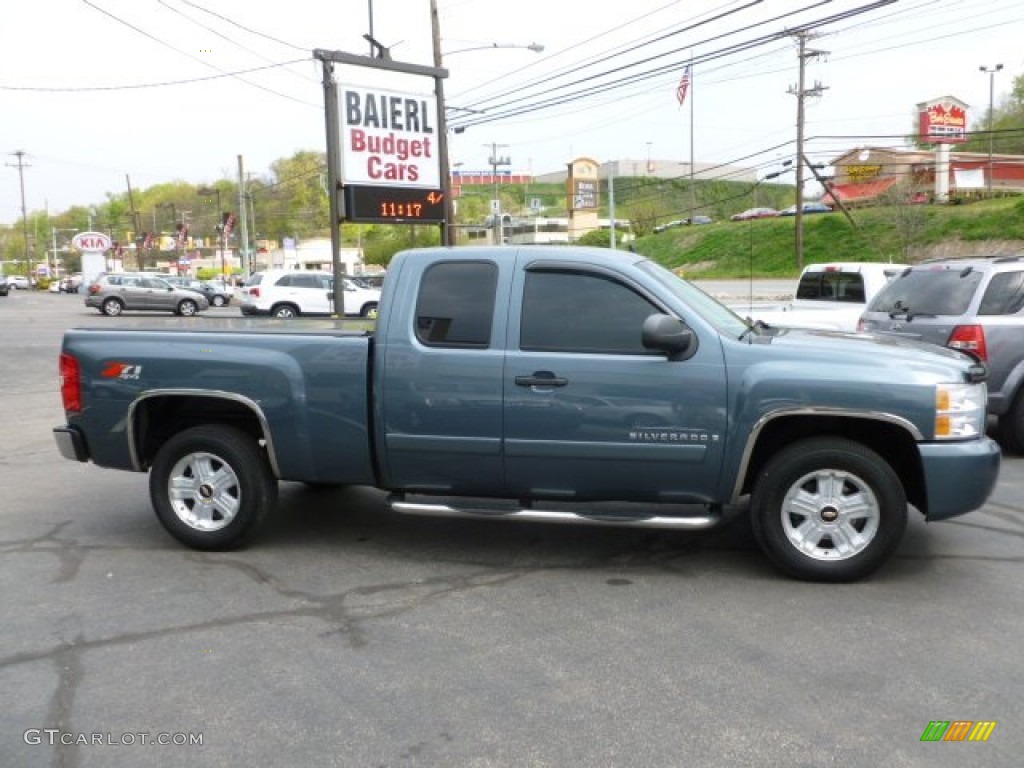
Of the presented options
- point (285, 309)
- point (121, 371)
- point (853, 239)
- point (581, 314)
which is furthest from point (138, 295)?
point (853, 239)

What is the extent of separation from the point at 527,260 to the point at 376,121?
9.42 meters

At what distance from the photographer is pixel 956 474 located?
460 cm

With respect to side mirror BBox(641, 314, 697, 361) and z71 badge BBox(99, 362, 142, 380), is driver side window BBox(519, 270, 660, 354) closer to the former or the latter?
side mirror BBox(641, 314, 697, 361)

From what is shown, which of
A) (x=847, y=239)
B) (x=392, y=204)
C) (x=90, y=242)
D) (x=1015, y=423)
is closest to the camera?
(x=1015, y=423)

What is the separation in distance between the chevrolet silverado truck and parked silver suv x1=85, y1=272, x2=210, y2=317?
27845 mm

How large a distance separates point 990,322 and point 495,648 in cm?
606

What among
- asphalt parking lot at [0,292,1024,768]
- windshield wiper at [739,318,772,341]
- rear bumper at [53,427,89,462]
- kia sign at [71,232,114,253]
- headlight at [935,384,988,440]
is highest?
kia sign at [71,232,114,253]

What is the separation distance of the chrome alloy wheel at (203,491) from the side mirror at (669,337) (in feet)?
8.89

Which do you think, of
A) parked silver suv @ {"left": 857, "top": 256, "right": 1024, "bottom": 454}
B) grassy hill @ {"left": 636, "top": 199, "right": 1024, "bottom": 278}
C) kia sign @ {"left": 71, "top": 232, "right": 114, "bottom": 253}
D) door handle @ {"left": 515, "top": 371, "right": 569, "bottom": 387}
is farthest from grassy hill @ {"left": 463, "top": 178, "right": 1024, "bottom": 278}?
kia sign @ {"left": 71, "top": 232, "right": 114, "bottom": 253}

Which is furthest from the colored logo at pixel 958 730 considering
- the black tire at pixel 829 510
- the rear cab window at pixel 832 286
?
the rear cab window at pixel 832 286

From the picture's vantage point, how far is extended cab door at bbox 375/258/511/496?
4.95 meters

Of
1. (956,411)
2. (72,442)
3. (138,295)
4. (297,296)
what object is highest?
(138,295)

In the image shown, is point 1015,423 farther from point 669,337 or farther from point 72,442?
point 72,442

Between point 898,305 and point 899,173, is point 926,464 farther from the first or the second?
point 899,173
